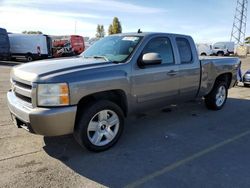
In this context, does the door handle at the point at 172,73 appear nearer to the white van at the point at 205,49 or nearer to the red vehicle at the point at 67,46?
the red vehicle at the point at 67,46

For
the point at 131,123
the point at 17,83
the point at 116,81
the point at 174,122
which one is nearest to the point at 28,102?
the point at 17,83

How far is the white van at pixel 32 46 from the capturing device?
76.9 ft

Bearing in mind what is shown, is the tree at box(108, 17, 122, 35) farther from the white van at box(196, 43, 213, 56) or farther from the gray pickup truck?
the gray pickup truck

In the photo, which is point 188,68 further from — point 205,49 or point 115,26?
point 115,26

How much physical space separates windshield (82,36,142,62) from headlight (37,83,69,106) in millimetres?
1255

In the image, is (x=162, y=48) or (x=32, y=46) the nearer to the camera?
(x=162, y=48)

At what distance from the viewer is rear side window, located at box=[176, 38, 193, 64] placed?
5.84m

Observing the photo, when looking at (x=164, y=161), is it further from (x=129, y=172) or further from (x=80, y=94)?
(x=80, y=94)

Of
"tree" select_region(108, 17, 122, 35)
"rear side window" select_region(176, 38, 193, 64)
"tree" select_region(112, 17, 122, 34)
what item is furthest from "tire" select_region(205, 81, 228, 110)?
"tree" select_region(112, 17, 122, 34)

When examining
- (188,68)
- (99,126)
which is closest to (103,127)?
(99,126)

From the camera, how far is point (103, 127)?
4512 mm

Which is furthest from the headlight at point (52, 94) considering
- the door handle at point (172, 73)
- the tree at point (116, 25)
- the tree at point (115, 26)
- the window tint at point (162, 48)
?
the tree at point (116, 25)

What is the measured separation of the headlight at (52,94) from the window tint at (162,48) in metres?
1.88

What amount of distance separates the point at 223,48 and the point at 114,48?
137 ft
